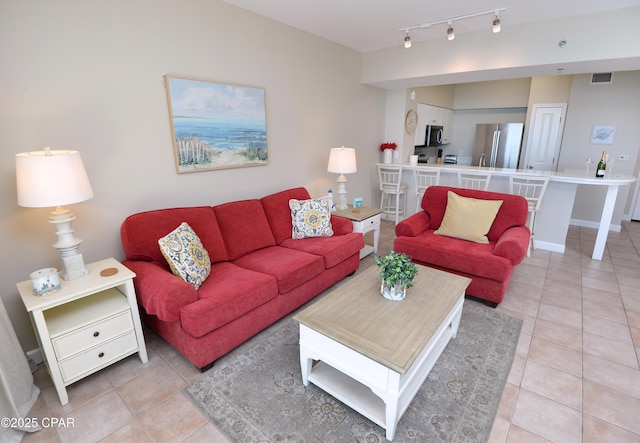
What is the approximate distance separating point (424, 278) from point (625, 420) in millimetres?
1247

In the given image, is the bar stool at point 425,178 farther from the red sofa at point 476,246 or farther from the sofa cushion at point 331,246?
the sofa cushion at point 331,246

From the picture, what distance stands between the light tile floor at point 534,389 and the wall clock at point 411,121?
3192mm

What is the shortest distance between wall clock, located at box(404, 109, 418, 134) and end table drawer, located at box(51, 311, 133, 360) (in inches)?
182

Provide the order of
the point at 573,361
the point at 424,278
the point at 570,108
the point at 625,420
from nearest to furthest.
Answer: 1. the point at 625,420
2. the point at 573,361
3. the point at 424,278
4. the point at 570,108

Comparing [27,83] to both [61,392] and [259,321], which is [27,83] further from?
[259,321]

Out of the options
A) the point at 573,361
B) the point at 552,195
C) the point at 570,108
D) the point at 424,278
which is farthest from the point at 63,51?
the point at 570,108

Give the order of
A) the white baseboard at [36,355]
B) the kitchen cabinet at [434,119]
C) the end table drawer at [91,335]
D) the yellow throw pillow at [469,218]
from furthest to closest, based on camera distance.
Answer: the kitchen cabinet at [434,119] → the yellow throw pillow at [469,218] → the white baseboard at [36,355] → the end table drawer at [91,335]

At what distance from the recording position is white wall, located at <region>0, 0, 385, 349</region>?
1.91 m

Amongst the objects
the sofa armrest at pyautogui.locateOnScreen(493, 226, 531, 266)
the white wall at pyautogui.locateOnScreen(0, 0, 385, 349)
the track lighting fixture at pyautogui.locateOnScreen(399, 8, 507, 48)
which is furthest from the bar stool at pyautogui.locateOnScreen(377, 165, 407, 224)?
the sofa armrest at pyautogui.locateOnScreen(493, 226, 531, 266)

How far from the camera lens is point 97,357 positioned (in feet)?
6.28

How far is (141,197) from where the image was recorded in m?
2.49

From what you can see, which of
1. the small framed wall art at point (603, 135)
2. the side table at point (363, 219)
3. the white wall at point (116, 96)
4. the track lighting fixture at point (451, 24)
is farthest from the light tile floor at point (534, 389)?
the small framed wall art at point (603, 135)

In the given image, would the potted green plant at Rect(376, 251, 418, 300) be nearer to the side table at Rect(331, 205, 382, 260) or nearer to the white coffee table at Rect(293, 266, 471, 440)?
the white coffee table at Rect(293, 266, 471, 440)

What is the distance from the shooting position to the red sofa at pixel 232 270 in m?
1.96
